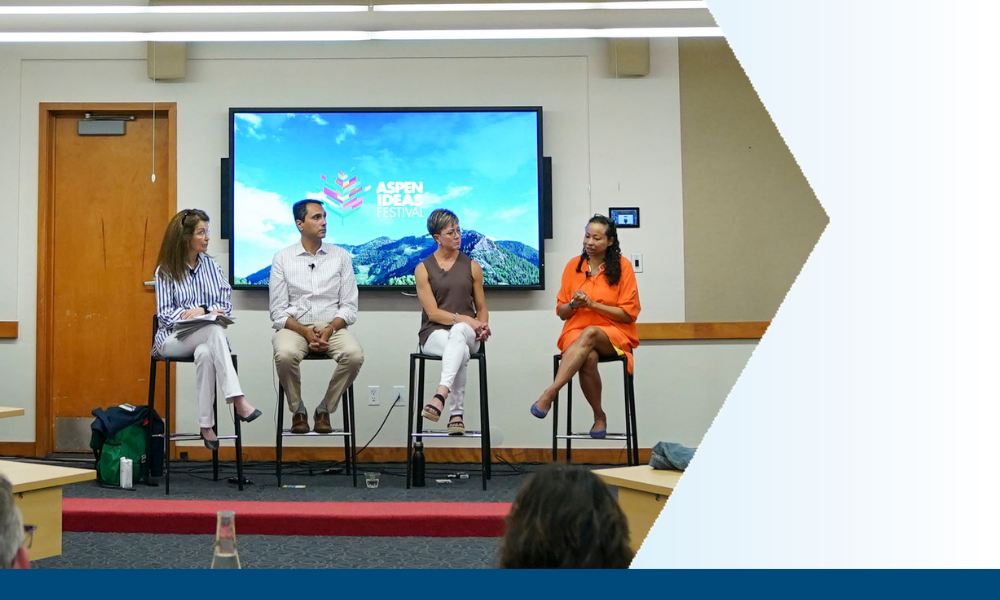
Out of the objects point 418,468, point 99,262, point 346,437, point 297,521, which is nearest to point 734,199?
point 418,468

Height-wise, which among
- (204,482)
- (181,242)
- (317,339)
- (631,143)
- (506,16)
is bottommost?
(204,482)

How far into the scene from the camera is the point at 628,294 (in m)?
4.43

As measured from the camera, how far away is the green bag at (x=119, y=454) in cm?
420

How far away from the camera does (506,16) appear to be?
184 inches

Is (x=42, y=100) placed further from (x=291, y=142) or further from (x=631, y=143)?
(x=631, y=143)

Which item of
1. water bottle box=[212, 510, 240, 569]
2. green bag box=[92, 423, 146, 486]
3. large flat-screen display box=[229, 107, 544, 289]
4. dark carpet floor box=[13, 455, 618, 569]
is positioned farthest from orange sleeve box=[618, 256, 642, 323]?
water bottle box=[212, 510, 240, 569]

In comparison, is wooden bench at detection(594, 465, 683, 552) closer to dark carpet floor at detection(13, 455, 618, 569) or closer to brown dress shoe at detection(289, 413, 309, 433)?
dark carpet floor at detection(13, 455, 618, 569)

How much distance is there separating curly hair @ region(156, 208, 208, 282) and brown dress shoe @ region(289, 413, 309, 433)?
32.8 inches

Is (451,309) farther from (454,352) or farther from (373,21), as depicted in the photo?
(373,21)

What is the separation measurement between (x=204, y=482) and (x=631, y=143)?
9.67 feet

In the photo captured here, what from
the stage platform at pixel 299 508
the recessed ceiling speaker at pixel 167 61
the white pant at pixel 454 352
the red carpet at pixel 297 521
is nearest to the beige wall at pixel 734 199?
the white pant at pixel 454 352

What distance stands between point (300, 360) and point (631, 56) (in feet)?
8.42

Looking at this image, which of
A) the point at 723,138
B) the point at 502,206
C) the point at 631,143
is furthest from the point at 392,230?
the point at 723,138

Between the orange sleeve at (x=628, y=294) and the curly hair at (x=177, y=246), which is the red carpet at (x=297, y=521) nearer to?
the curly hair at (x=177, y=246)
